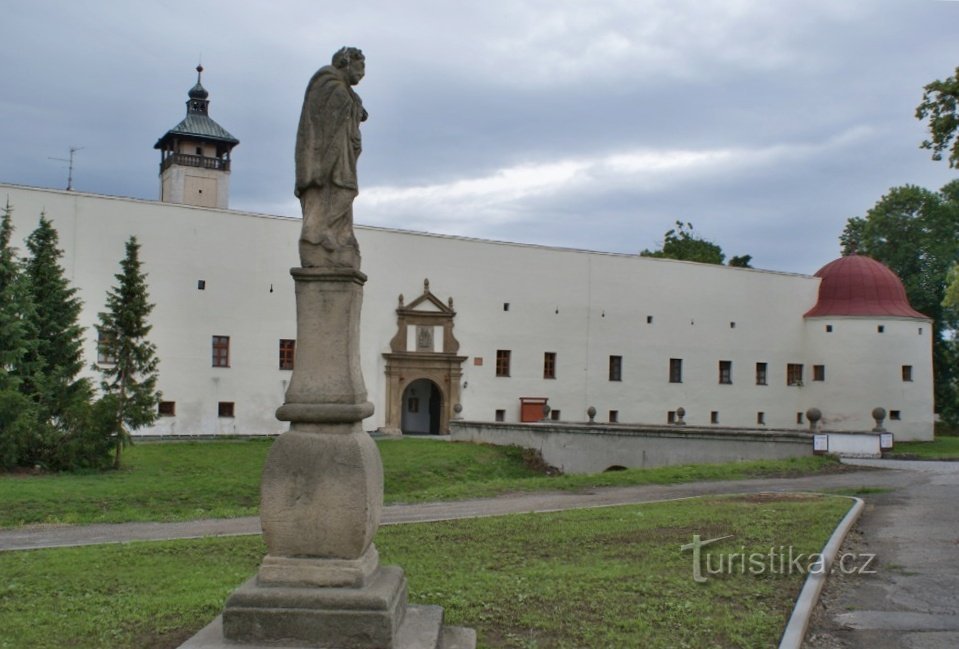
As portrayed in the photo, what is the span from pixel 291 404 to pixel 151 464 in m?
19.4

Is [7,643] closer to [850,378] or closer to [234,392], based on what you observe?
[234,392]

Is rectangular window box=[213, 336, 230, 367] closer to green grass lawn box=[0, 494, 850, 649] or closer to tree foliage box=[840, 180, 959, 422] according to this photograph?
green grass lawn box=[0, 494, 850, 649]

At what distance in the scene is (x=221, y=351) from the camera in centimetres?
3509

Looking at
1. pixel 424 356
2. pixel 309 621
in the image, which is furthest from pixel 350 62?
pixel 424 356

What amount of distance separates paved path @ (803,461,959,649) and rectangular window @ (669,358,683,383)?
30.8m

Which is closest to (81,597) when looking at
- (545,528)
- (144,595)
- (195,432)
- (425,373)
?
(144,595)

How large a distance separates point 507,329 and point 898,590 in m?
32.8

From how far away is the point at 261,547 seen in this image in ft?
33.6

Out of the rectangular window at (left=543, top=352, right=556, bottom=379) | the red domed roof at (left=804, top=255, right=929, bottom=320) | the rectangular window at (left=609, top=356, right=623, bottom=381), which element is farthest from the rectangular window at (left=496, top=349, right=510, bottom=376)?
the red domed roof at (left=804, top=255, right=929, bottom=320)

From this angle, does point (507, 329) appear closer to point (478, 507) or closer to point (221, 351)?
point (221, 351)

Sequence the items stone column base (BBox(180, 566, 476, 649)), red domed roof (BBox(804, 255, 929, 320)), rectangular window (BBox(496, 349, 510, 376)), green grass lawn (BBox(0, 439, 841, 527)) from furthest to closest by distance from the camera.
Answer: red domed roof (BBox(804, 255, 929, 320)) < rectangular window (BBox(496, 349, 510, 376)) < green grass lawn (BBox(0, 439, 841, 527)) < stone column base (BBox(180, 566, 476, 649))

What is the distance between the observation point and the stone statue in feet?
20.0

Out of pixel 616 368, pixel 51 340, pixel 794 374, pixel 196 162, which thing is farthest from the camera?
pixel 196 162

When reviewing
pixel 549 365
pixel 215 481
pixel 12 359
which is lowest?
pixel 215 481
